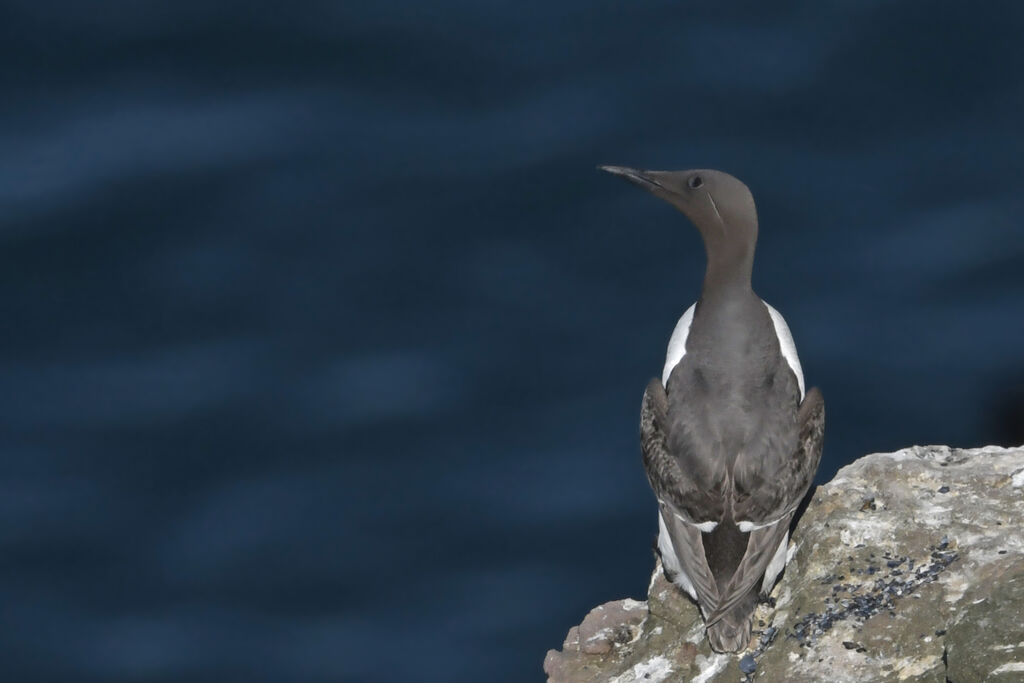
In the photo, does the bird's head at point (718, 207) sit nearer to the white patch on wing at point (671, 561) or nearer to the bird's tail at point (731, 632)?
the white patch on wing at point (671, 561)

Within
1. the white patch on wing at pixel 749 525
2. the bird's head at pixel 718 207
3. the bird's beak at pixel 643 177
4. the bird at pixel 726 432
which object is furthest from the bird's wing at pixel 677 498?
the bird's beak at pixel 643 177

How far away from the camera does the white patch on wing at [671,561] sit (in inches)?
254

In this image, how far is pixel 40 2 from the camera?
12102 mm

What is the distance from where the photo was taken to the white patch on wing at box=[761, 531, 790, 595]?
633 centimetres

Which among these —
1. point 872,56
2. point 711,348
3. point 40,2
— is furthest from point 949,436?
point 40,2

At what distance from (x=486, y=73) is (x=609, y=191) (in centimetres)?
134

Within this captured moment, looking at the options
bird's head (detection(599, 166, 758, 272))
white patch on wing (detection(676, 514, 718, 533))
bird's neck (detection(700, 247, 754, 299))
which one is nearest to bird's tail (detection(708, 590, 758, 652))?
white patch on wing (detection(676, 514, 718, 533))

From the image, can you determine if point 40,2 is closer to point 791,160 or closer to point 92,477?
point 92,477

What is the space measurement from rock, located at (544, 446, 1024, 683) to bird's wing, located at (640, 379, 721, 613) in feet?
0.69

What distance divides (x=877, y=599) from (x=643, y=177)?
2.35m

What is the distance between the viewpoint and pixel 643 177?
746cm

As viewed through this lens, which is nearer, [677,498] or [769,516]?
[769,516]

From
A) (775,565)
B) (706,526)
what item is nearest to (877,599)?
(775,565)

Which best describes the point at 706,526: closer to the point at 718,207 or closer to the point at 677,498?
the point at 677,498
